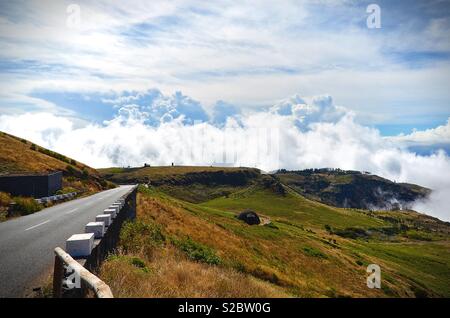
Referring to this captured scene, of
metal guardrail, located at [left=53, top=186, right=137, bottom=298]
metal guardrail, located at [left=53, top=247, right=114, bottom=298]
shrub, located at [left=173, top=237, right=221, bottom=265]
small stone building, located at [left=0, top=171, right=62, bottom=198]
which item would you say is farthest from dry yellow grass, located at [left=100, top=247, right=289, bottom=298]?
small stone building, located at [left=0, top=171, right=62, bottom=198]

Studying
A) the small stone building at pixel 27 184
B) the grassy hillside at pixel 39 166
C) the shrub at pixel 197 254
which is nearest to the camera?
the shrub at pixel 197 254

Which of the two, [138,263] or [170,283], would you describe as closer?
[170,283]

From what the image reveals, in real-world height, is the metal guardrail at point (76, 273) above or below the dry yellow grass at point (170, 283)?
above

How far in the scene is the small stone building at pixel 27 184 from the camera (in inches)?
1577

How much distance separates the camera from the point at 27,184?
41.5 meters

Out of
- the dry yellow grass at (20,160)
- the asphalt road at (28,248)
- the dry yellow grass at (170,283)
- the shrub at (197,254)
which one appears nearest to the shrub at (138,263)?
the dry yellow grass at (170,283)

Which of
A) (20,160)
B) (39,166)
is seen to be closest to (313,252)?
(39,166)

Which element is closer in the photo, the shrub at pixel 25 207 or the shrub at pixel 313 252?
the shrub at pixel 25 207

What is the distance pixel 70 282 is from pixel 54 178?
43202 millimetres

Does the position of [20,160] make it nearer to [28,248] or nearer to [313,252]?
[313,252]

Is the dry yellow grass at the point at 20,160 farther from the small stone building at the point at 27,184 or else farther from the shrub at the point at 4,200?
the shrub at the point at 4,200
